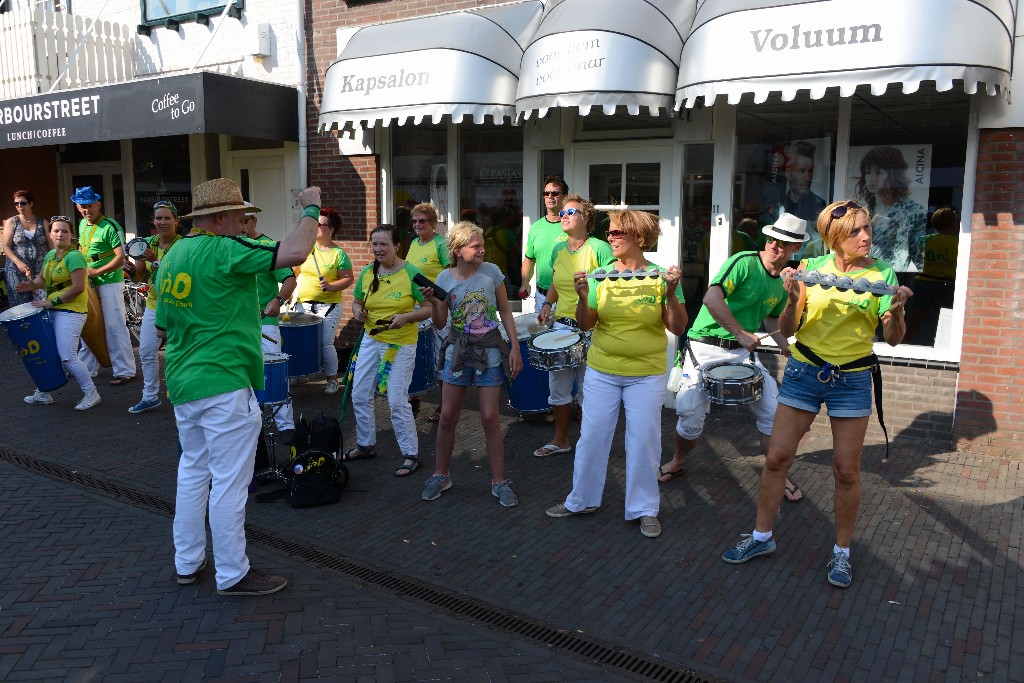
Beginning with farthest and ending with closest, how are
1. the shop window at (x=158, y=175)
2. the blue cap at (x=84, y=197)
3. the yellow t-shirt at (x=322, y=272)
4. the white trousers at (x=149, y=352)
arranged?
the shop window at (x=158, y=175) → the blue cap at (x=84, y=197) → the yellow t-shirt at (x=322, y=272) → the white trousers at (x=149, y=352)

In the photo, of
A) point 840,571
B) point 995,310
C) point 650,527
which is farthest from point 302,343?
point 995,310

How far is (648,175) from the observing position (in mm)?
8258

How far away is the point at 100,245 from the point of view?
8.62 m

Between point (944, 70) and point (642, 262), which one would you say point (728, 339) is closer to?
point (642, 262)

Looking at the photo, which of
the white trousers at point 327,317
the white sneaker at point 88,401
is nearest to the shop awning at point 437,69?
the white trousers at point 327,317

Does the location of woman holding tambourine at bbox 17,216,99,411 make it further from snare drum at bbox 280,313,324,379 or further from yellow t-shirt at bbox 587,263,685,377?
yellow t-shirt at bbox 587,263,685,377

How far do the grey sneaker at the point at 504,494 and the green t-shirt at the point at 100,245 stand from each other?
5426 millimetres

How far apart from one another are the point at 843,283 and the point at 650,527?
1854mm

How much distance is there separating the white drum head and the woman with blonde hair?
0.64 feet

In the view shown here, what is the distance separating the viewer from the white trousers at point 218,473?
4.09m

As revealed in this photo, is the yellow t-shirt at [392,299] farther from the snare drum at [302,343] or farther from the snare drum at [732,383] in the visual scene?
the snare drum at [732,383]

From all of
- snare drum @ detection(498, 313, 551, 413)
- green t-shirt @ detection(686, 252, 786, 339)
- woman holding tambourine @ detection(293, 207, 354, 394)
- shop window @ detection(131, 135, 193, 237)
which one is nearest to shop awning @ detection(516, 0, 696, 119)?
snare drum @ detection(498, 313, 551, 413)

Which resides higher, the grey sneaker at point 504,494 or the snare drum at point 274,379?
the snare drum at point 274,379

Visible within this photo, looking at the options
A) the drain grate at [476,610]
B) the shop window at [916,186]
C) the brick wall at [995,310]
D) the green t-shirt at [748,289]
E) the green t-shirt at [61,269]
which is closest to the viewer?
the drain grate at [476,610]
